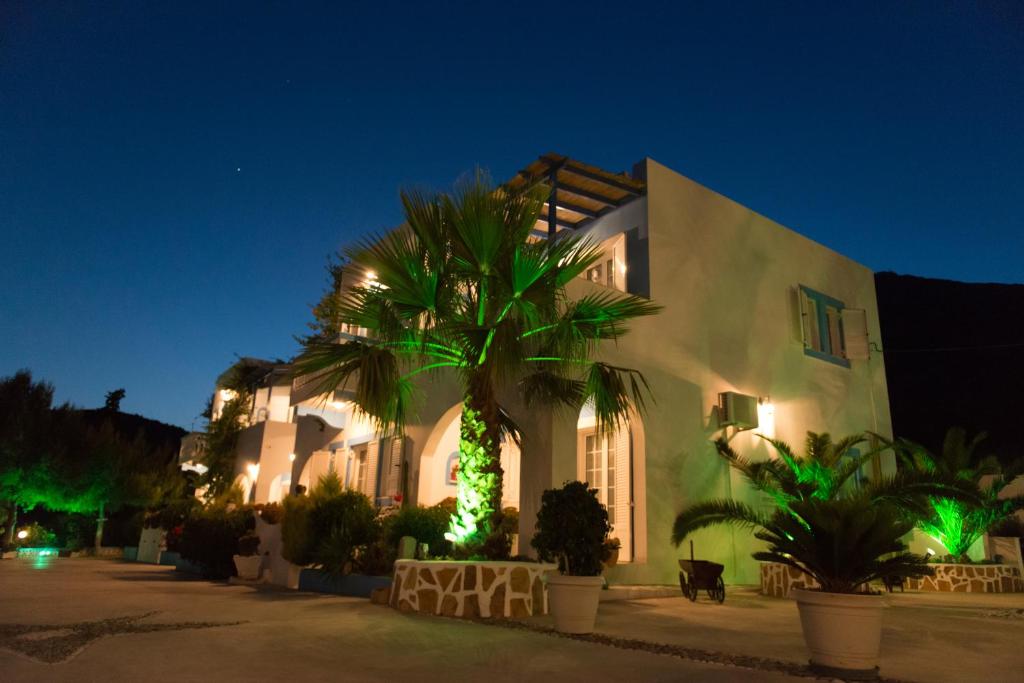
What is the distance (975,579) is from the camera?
12062 millimetres

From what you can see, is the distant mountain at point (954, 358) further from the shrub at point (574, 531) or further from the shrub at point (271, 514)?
the shrub at point (574, 531)

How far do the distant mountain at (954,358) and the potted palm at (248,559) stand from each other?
110 ft

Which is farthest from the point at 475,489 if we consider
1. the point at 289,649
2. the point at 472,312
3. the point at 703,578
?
the point at 703,578

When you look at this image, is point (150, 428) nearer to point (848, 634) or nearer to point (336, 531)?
point (336, 531)

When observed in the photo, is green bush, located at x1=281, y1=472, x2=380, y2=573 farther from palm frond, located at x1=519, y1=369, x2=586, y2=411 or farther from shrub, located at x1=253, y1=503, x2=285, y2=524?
palm frond, located at x1=519, y1=369, x2=586, y2=411

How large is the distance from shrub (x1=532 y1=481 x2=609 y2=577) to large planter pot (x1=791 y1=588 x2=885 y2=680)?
7.21ft

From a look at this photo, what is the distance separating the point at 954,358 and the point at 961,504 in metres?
31.1

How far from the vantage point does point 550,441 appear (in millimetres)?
9258

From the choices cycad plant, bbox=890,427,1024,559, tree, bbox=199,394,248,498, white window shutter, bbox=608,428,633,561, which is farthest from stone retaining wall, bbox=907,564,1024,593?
tree, bbox=199,394,248,498

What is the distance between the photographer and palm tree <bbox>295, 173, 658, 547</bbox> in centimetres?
723

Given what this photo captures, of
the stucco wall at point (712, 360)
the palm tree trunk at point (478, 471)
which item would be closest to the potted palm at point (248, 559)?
the stucco wall at point (712, 360)

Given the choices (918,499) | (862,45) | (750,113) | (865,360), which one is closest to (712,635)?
(918,499)

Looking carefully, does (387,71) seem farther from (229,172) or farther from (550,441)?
(550,441)

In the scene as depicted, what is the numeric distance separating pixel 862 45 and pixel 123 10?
1799cm
